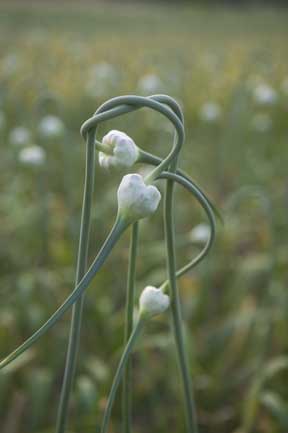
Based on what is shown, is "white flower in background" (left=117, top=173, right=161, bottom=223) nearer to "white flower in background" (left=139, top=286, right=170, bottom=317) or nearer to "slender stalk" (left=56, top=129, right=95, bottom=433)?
"slender stalk" (left=56, top=129, right=95, bottom=433)

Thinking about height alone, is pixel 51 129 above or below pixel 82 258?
above

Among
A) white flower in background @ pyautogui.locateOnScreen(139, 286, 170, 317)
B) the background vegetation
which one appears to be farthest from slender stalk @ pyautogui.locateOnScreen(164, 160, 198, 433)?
the background vegetation

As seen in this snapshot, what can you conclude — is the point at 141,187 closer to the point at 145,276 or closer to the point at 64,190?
the point at 145,276

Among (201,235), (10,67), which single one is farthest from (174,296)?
(10,67)

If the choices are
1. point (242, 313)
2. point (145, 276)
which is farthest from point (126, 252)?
point (242, 313)

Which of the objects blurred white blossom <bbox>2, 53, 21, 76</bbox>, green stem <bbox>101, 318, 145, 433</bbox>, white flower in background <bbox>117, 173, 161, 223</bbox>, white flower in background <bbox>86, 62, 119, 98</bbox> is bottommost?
green stem <bbox>101, 318, 145, 433</bbox>

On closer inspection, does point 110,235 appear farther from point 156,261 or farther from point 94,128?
point 156,261
